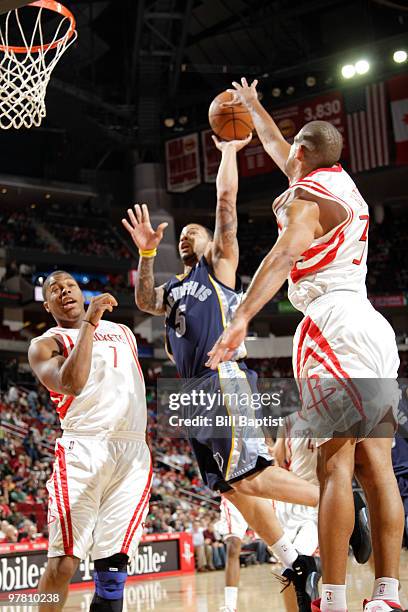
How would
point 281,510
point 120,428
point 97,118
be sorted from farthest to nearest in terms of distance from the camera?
point 97,118
point 281,510
point 120,428

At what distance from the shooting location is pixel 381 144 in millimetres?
23406

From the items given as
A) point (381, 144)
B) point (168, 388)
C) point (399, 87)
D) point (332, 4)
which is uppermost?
point (332, 4)

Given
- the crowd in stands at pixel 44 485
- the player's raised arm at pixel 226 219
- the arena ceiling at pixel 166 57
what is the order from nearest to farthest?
the player's raised arm at pixel 226 219 → the crowd in stands at pixel 44 485 → the arena ceiling at pixel 166 57

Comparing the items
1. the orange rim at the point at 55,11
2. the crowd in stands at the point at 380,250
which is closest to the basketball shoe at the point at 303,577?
the orange rim at the point at 55,11

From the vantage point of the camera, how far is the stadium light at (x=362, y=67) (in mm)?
23422

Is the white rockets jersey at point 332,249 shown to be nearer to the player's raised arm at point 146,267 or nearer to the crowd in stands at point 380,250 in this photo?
the player's raised arm at point 146,267

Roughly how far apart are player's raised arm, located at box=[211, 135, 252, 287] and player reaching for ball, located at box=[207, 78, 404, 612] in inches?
43.8

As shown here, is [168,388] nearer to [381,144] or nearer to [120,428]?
[120,428]

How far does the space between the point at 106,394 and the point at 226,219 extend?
1307 mm

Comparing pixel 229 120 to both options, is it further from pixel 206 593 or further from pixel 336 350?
pixel 206 593

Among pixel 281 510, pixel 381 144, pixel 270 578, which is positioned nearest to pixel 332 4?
pixel 381 144

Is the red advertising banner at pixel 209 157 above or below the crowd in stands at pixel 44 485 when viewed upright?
above

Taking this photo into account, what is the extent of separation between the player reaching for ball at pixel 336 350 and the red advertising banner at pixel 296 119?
20.7 m

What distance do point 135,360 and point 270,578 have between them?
7719mm
